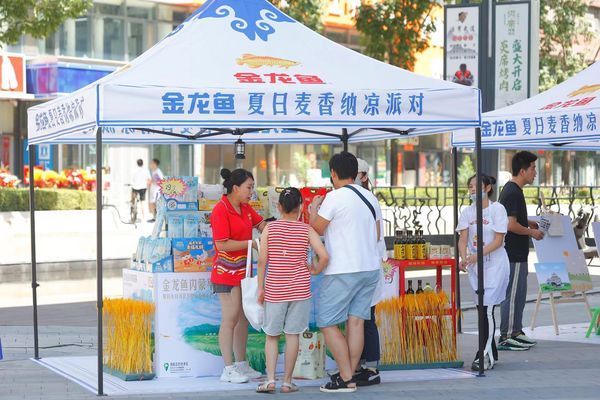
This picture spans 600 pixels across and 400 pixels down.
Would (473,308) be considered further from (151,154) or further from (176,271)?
(151,154)

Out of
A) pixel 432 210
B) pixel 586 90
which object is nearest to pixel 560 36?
pixel 432 210

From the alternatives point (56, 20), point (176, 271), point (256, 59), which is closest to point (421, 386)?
point (176, 271)

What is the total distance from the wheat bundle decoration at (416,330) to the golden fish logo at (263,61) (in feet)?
7.30

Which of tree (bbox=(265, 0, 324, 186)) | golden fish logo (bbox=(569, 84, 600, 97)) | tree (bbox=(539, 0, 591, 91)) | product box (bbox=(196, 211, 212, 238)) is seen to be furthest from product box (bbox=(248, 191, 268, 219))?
tree (bbox=(539, 0, 591, 91))

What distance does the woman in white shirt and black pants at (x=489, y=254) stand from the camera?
1068 centimetres

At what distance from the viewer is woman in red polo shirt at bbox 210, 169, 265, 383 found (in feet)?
31.7

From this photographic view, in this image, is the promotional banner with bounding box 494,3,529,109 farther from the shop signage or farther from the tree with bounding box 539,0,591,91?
the tree with bounding box 539,0,591,91

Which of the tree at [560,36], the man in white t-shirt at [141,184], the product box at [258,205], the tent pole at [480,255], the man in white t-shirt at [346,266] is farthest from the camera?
the tree at [560,36]

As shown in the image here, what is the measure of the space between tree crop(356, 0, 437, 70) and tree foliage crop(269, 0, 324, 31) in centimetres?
139

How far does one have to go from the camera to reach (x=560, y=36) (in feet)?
154

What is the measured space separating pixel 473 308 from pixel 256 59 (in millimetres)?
7365

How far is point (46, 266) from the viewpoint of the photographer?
68.8 feet

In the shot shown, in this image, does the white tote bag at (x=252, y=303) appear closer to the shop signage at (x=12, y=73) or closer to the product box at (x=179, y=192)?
the product box at (x=179, y=192)

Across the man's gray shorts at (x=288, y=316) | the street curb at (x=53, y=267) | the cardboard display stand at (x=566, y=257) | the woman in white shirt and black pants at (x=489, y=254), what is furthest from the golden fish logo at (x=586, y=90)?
the street curb at (x=53, y=267)
